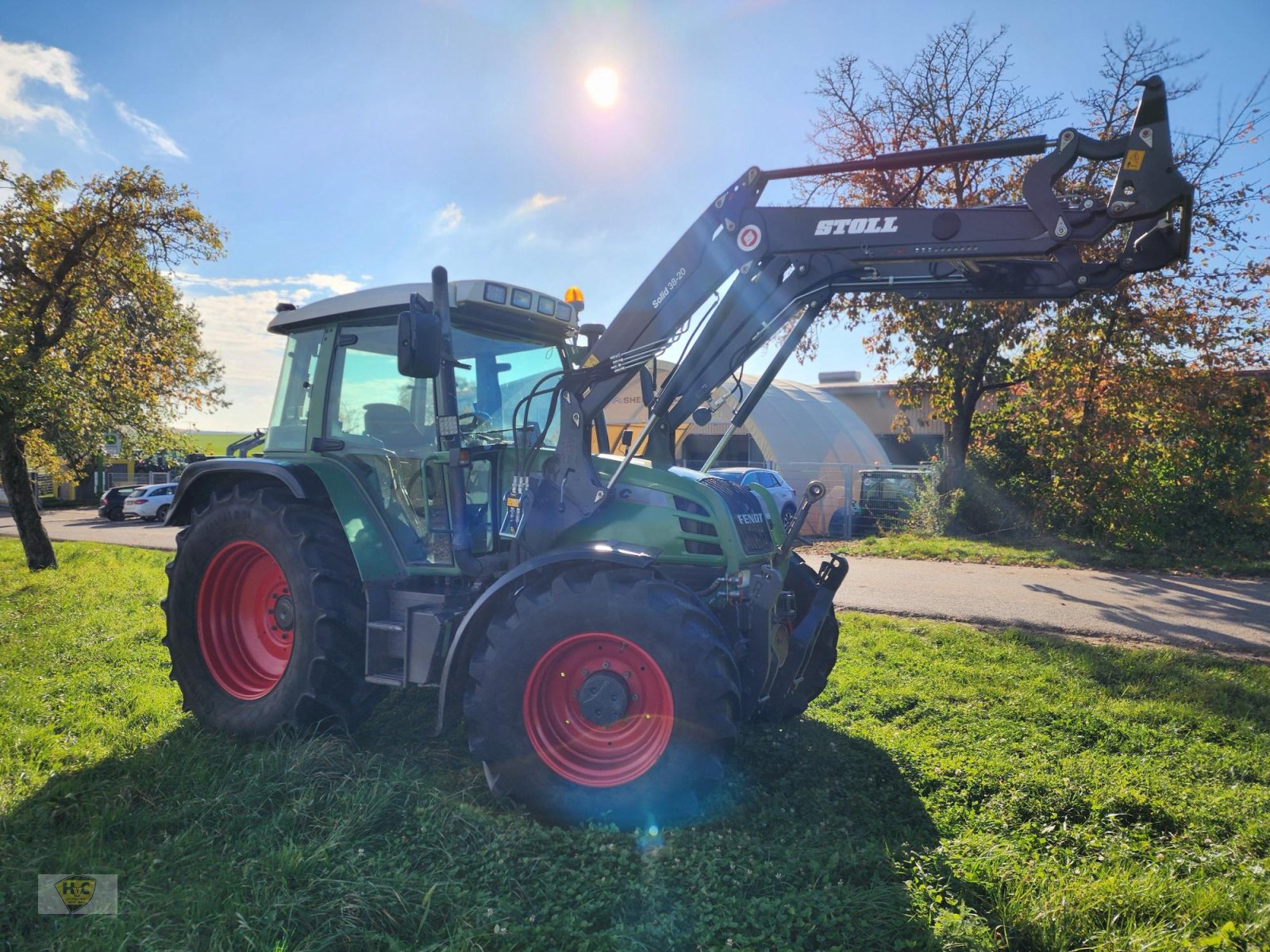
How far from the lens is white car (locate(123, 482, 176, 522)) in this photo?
83.0ft

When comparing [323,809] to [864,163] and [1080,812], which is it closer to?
[1080,812]

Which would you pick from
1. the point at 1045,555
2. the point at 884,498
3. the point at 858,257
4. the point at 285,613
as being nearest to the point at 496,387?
the point at 285,613

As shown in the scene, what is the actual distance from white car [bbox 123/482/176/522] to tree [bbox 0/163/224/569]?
597 inches

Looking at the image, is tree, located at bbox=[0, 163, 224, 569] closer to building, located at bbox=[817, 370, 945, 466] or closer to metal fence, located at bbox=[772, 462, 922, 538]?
metal fence, located at bbox=[772, 462, 922, 538]

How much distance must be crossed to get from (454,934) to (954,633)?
580 cm

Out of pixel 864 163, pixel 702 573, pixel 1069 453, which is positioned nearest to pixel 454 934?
pixel 702 573

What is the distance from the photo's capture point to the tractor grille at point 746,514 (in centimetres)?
421

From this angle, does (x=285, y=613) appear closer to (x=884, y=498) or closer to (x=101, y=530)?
(x=884, y=498)

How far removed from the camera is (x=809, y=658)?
4.48m

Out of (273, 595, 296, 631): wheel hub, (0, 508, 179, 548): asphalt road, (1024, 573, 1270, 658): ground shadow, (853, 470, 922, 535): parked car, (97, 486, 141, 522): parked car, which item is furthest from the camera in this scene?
(97, 486, 141, 522): parked car

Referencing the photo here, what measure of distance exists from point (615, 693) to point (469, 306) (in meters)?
2.30

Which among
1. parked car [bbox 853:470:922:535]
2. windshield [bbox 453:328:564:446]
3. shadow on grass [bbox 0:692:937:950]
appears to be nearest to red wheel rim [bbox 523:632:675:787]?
shadow on grass [bbox 0:692:937:950]

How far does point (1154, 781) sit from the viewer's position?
3.83 m

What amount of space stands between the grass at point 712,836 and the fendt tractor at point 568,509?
0.34 metres
